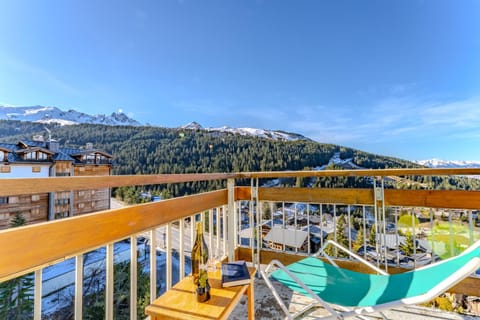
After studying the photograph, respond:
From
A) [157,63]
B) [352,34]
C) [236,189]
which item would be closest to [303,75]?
[352,34]

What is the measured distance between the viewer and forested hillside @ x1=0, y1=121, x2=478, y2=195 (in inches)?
331

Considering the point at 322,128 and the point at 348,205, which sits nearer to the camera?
the point at 348,205

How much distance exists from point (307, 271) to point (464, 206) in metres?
1.31

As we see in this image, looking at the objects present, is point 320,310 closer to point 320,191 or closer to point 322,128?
point 320,191

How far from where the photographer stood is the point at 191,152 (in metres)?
16.8

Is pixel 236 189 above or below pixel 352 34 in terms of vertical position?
below

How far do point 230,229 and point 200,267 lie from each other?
3.86 ft

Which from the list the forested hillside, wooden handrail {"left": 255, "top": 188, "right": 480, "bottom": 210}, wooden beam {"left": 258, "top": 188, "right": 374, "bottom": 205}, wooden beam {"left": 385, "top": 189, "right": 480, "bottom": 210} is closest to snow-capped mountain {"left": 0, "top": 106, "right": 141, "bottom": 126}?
the forested hillside

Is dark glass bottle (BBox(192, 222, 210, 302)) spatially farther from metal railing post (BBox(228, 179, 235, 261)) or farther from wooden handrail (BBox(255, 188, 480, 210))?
wooden handrail (BBox(255, 188, 480, 210))

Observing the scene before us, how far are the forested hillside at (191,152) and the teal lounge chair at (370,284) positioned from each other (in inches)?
33.7

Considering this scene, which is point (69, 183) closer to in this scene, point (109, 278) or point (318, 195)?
point (109, 278)

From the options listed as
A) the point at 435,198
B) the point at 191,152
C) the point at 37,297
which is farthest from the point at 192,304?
the point at 191,152

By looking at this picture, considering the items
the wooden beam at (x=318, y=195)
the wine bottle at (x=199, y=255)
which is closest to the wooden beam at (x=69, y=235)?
the wine bottle at (x=199, y=255)

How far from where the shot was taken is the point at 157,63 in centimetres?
1678
